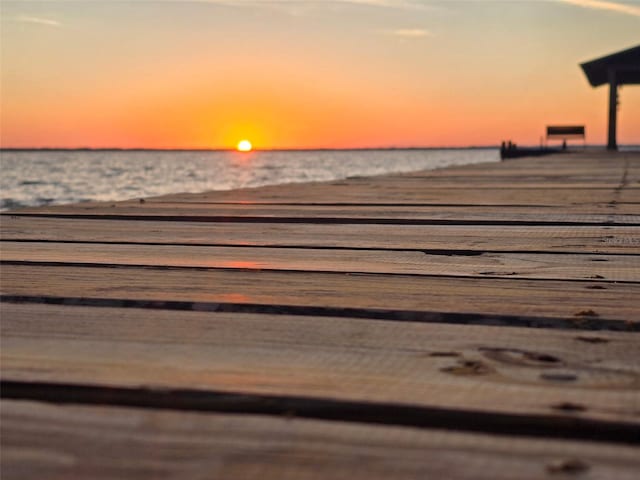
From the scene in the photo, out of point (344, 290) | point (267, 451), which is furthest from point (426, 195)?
point (267, 451)

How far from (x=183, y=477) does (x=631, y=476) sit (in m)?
0.40

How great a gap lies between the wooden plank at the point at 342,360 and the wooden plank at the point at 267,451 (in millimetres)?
76

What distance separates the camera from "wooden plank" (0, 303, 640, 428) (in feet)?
2.95

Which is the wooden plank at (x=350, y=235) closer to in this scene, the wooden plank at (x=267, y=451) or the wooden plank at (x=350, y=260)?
the wooden plank at (x=350, y=260)

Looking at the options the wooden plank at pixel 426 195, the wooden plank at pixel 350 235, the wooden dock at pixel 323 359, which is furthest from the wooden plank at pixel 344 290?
the wooden plank at pixel 426 195

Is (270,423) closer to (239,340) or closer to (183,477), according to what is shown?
(183,477)

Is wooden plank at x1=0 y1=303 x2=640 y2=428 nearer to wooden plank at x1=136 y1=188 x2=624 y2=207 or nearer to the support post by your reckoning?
wooden plank at x1=136 y1=188 x2=624 y2=207

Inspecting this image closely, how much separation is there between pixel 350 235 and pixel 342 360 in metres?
1.48

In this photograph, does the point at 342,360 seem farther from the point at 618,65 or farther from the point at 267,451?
the point at 618,65

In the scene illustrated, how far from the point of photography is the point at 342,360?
1043 mm

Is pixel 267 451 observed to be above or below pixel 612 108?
below

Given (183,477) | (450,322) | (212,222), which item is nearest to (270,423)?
(183,477)

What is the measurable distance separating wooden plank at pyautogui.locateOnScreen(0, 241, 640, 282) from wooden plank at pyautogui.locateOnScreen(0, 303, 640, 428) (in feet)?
1.80

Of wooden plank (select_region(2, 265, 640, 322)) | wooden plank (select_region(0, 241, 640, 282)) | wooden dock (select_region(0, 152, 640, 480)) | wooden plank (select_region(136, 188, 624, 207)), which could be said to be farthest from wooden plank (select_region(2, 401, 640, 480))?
wooden plank (select_region(136, 188, 624, 207))
